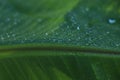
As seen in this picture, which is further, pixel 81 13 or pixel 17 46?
pixel 81 13

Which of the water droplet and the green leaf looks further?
the water droplet

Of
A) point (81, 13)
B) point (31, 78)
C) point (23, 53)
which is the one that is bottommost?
point (31, 78)

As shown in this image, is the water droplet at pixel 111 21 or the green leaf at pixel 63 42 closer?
the green leaf at pixel 63 42

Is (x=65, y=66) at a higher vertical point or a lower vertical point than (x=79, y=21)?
lower

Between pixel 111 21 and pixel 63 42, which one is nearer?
pixel 63 42

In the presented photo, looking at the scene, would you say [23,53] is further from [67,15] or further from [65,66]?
[67,15]

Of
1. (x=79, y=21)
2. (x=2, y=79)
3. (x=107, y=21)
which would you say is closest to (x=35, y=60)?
(x=2, y=79)

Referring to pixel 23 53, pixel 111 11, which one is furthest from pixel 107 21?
pixel 23 53
